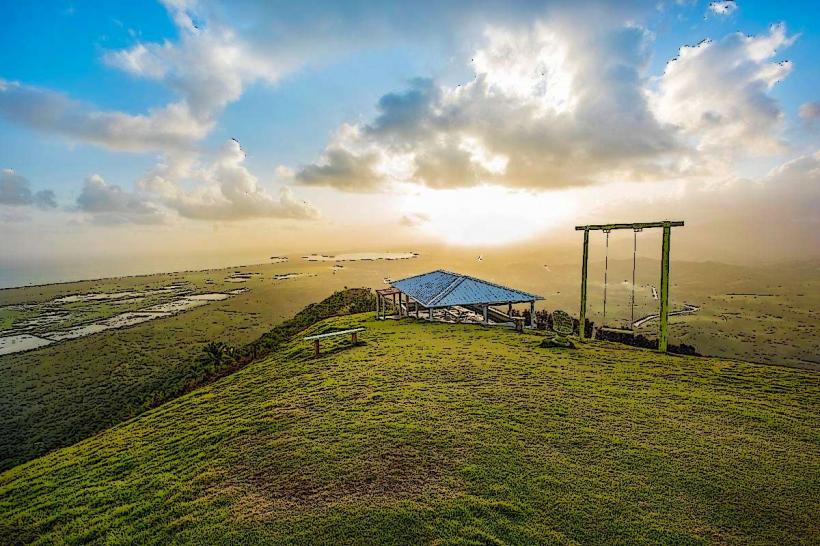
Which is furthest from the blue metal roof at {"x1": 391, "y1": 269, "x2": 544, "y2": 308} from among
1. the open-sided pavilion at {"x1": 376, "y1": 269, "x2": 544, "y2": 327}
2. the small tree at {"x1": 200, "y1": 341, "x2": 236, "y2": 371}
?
the small tree at {"x1": 200, "y1": 341, "x2": 236, "y2": 371}

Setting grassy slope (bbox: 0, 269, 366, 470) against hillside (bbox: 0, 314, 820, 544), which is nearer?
hillside (bbox: 0, 314, 820, 544)

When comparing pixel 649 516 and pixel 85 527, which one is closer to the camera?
pixel 649 516

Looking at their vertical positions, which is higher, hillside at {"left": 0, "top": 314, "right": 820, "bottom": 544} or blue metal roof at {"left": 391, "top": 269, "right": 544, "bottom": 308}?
blue metal roof at {"left": 391, "top": 269, "right": 544, "bottom": 308}

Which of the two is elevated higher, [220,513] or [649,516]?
[649,516]

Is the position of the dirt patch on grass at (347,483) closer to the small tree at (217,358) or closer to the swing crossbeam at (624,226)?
the swing crossbeam at (624,226)

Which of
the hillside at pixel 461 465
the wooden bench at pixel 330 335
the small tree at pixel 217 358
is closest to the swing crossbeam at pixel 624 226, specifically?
the hillside at pixel 461 465

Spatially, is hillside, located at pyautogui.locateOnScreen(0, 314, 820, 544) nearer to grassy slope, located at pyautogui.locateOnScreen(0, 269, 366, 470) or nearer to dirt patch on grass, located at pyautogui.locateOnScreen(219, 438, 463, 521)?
dirt patch on grass, located at pyautogui.locateOnScreen(219, 438, 463, 521)

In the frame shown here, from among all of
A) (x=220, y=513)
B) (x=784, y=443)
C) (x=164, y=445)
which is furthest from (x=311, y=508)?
(x=784, y=443)

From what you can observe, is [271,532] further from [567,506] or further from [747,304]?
[747,304]
